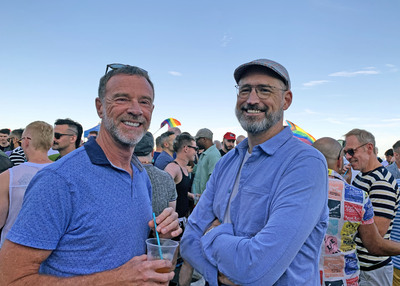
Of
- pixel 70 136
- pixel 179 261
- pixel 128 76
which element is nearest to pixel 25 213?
pixel 128 76

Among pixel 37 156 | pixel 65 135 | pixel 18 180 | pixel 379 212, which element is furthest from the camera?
pixel 65 135

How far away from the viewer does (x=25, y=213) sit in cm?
129

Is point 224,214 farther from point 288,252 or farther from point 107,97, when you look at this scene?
point 107,97

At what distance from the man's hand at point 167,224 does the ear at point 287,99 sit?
1.16 meters

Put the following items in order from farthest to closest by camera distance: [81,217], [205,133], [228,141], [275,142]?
[228,141] → [205,133] → [275,142] → [81,217]

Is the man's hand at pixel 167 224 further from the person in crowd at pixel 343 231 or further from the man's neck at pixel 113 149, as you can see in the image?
the person in crowd at pixel 343 231

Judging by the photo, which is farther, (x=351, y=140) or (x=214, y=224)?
(x=351, y=140)

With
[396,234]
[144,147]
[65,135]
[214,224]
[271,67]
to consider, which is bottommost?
[396,234]

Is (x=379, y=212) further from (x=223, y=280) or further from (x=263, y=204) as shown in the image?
(x=223, y=280)

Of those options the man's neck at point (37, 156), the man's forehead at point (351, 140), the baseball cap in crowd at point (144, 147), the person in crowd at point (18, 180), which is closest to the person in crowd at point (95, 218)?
the person in crowd at point (18, 180)

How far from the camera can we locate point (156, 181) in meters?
3.56

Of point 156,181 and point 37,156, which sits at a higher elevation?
point 37,156

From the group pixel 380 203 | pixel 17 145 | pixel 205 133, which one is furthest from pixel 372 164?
pixel 17 145

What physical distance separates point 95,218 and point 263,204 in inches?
38.4
